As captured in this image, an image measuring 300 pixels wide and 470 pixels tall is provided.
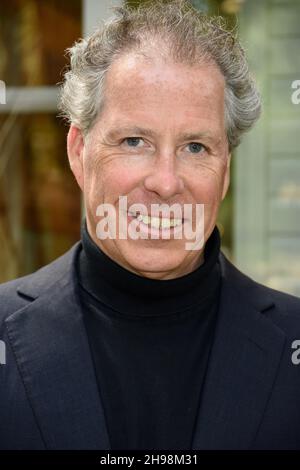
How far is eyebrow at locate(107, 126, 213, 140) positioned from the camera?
1.54 meters

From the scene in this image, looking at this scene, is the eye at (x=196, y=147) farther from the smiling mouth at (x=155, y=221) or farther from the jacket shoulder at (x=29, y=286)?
the jacket shoulder at (x=29, y=286)

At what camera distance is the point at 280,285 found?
3531 mm

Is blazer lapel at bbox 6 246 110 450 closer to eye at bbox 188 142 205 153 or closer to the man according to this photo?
the man

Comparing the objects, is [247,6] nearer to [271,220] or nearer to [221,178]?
[271,220]

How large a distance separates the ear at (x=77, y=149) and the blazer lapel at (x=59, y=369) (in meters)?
0.25

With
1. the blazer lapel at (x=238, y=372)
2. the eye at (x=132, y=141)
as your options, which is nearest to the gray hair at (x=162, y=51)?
the eye at (x=132, y=141)

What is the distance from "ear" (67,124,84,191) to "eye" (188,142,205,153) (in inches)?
10.8

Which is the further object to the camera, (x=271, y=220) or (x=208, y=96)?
(x=271, y=220)

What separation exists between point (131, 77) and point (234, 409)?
Result: 0.71 m

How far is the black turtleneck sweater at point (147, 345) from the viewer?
5.20 ft

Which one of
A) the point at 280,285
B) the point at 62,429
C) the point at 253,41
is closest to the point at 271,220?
the point at 280,285

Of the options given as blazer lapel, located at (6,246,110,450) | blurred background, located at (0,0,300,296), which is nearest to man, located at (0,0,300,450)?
blazer lapel, located at (6,246,110,450)

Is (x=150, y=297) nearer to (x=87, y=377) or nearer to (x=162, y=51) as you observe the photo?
(x=87, y=377)

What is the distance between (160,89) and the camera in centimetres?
155
